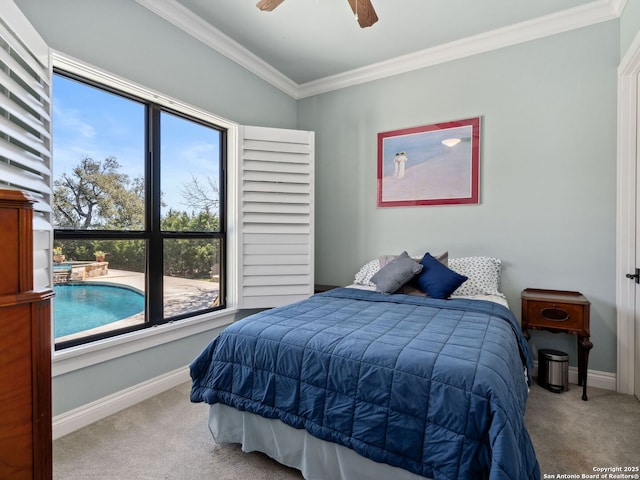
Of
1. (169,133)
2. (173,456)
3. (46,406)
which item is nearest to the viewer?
(46,406)

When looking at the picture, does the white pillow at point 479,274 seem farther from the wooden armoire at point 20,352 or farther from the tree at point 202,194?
the wooden armoire at point 20,352

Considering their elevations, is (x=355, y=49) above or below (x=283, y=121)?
above

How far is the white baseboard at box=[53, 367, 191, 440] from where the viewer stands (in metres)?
1.95

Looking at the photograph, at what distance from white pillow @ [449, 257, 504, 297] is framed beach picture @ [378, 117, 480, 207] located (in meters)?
0.58

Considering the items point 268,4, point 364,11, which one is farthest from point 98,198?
point 364,11

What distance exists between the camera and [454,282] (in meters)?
2.52

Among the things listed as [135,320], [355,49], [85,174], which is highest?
[355,49]

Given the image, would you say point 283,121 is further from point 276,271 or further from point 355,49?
point 276,271

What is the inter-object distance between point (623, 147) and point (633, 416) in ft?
6.15

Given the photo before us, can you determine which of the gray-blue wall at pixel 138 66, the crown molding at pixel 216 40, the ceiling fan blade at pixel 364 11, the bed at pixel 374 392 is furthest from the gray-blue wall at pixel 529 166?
the gray-blue wall at pixel 138 66

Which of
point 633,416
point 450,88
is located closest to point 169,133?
point 450,88

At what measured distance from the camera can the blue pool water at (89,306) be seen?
80.5 inches

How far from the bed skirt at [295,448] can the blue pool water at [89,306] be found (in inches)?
42.8

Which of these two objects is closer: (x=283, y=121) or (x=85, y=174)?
(x=85, y=174)
